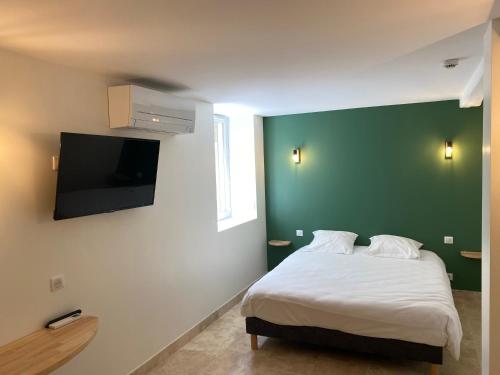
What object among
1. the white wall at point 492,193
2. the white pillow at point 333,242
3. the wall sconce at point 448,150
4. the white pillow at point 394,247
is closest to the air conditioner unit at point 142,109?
the white wall at point 492,193

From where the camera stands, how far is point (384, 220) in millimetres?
5234

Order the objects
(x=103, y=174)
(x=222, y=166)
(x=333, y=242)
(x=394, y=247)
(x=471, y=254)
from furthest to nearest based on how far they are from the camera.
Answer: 1. (x=222, y=166)
2. (x=333, y=242)
3. (x=394, y=247)
4. (x=471, y=254)
5. (x=103, y=174)

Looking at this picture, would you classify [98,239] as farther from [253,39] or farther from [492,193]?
[492,193]

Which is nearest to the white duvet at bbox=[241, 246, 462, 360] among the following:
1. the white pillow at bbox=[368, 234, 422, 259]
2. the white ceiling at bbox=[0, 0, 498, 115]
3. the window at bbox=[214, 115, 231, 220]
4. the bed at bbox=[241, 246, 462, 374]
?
the bed at bbox=[241, 246, 462, 374]

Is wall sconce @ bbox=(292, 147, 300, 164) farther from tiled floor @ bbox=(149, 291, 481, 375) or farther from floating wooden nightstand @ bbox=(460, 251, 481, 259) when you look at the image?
tiled floor @ bbox=(149, 291, 481, 375)

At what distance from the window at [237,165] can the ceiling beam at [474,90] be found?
8.55 ft

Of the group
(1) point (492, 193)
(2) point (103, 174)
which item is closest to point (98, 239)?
(2) point (103, 174)

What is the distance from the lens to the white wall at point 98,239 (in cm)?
233

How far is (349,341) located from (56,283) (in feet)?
7.76

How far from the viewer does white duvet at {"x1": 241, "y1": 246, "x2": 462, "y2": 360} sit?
3.11 meters

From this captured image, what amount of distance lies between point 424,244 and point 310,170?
1.78 metres

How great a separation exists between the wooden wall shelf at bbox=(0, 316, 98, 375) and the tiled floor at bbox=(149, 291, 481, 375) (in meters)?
1.20

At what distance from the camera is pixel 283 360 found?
351cm

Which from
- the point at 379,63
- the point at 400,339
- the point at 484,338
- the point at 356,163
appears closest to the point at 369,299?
the point at 400,339
